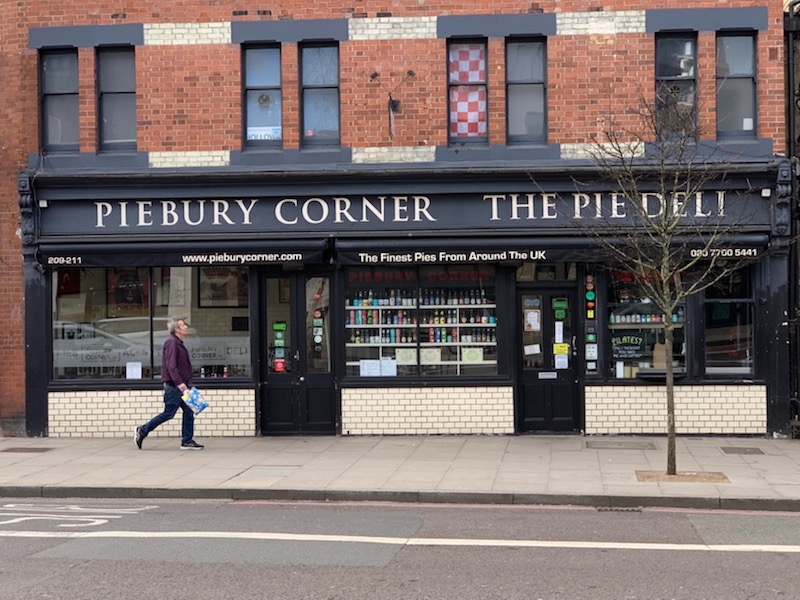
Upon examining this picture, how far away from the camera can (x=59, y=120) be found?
14969mm

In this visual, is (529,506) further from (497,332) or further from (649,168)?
(649,168)

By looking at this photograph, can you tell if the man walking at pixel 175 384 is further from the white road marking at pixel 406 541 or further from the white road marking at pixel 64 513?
the white road marking at pixel 406 541

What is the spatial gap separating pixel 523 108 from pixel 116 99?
6470mm

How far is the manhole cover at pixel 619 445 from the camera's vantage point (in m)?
13.0

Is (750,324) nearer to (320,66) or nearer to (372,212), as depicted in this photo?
(372,212)

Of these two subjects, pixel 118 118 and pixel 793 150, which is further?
pixel 118 118

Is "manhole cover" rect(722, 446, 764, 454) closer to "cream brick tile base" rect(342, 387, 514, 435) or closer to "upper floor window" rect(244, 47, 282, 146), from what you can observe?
"cream brick tile base" rect(342, 387, 514, 435)

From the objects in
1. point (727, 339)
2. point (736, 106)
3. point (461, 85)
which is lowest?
point (727, 339)

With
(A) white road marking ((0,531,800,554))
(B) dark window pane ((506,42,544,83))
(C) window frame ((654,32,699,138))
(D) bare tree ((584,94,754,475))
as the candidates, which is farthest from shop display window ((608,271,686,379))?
(A) white road marking ((0,531,800,554))

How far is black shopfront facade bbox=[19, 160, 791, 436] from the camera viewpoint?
45.8 feet

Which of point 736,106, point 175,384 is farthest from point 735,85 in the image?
point 175,384

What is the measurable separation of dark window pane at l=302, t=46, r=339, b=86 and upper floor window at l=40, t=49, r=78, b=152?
3.72 metres

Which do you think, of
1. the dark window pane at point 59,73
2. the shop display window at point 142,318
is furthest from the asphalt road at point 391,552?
the dark window pane at point 59,73

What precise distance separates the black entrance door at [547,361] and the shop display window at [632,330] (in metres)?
0.62
